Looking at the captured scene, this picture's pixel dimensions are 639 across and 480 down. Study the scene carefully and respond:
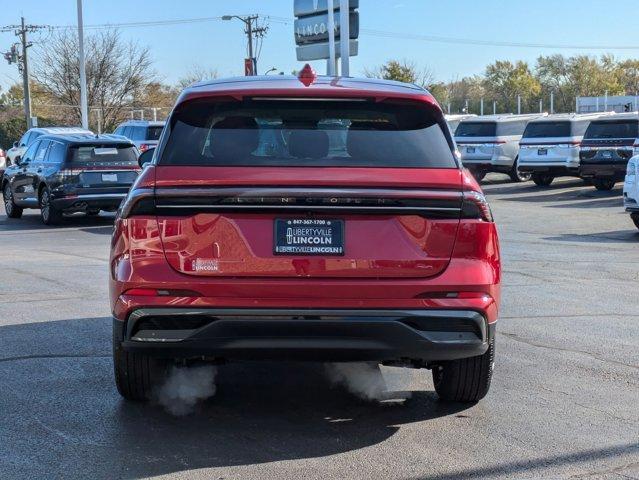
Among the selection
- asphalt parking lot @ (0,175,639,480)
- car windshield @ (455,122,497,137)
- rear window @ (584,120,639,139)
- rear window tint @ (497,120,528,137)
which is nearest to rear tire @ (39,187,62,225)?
asphalt parking lot @ (0,175,639,480)

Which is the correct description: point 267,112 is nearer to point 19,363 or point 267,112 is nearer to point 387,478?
point 387,478

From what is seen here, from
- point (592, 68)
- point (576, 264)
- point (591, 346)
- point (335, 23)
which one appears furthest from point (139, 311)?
point (592, 68)

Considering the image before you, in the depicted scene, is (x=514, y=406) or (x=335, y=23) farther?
(x=335, y=23)

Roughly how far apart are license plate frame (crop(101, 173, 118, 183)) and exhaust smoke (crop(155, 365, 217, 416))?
12344mm

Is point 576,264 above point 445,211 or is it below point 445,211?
below

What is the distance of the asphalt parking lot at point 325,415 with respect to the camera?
4547mm

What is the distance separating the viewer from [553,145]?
90.6 ft

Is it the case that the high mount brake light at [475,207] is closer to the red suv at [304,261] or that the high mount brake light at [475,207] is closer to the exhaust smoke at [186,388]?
the red suv at [304,261]

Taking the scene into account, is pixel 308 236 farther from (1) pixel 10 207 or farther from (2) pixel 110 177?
(1) pixel 10 207

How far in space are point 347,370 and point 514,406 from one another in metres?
1.08

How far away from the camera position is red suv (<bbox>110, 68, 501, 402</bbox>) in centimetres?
463

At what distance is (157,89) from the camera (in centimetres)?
5897

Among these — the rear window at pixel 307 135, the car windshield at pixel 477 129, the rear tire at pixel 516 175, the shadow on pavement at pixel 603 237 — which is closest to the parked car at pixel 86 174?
the shadow on pavement at pixel 603 237

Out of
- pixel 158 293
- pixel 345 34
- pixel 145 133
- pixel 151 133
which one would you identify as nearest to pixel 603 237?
pixel 158 293
